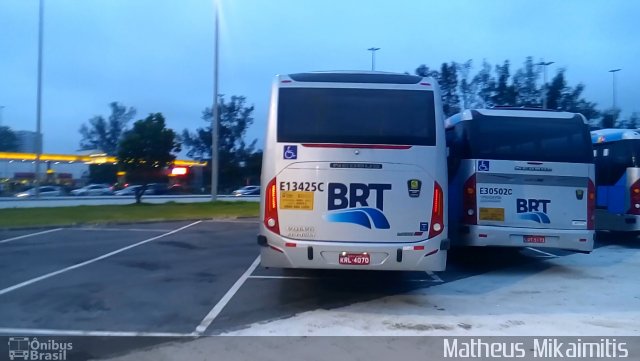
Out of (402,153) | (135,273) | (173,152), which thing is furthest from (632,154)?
(173,152)

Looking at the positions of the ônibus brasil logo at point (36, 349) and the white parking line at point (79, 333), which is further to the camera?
the white parking line at point (79, 333)

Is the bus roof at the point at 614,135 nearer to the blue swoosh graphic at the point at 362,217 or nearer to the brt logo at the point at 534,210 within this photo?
the brt logo at the point at 534,210

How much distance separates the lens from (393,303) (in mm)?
9711

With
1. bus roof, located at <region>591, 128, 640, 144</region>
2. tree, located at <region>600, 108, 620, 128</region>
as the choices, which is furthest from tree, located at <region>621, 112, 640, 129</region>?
bus roof, located at <region>591, 128, 640, 144</region>

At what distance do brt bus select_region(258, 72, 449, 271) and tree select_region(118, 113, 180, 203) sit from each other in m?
26.1

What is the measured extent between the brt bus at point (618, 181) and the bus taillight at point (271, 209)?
36.0 feet

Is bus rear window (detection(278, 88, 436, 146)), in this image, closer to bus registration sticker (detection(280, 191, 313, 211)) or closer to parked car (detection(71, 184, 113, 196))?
bus registration sticker (detection(280, 191, 313, 211))

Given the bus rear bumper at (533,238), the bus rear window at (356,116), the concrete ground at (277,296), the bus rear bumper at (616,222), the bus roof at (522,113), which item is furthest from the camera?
the bus rear bumper at (616,222)

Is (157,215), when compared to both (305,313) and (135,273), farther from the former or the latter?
(305,313)

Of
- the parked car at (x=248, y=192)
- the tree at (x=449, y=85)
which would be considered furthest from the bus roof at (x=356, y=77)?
the parked car at (x=248, y=192)

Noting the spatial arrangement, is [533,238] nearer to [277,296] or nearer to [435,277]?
[435,277]

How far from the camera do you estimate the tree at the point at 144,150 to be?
34438 millimetres

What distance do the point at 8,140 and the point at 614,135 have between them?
193 feet

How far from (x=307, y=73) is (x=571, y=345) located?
17.8ft
